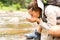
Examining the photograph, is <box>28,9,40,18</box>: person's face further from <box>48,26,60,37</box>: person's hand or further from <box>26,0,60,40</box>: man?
<box>48,26,60,37</box>: person's hand

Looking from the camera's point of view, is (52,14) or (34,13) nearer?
(52,14)

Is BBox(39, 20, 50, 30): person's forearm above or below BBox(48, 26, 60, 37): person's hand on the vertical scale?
above

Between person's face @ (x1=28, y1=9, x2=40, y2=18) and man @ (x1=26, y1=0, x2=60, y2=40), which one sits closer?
man @ (x1=26, y1=0, x2=60, y2=40)

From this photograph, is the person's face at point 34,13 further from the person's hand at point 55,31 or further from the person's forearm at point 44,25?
the person's hand at point 55,31

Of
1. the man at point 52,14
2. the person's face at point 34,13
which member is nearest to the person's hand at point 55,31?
the man at point 52,14

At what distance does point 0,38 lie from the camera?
987cm

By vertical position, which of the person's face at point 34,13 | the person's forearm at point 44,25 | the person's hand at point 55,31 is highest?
the person's face at point 34,13

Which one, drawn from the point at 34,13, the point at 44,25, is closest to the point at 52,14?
the point at 44,25

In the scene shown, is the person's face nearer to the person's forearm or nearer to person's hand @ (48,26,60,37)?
the person's forearm

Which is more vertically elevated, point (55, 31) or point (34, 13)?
point (34, 13)

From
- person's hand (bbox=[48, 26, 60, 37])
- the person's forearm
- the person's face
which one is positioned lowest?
person's hand (bbox=[48, 26, 60, 37])

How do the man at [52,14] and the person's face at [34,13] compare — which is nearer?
the man at [52,14]

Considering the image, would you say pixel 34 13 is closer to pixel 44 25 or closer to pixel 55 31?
pixel 44 25

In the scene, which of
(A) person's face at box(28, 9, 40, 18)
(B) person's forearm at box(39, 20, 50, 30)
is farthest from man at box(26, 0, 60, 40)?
(A) person's face at box(28, 9, 40, 18)
